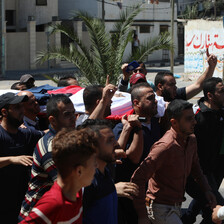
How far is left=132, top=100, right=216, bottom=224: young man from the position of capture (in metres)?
4.68

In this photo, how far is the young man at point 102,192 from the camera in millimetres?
3758

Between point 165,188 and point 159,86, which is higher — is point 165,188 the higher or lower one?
the lower one

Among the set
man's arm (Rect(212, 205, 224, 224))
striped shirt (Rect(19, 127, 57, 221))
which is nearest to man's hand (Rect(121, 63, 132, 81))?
man's arm (Rect(212, 205, 224, 224))

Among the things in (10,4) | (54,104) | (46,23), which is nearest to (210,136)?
(54,104)

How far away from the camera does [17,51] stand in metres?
33.1

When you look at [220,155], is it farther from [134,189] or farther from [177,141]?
[134,189]

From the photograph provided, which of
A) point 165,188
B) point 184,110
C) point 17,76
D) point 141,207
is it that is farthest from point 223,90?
point 17,76

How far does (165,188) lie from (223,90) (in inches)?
75.8

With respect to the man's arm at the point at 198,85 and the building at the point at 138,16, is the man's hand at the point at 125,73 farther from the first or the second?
the building at the point at 138,16

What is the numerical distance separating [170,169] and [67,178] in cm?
181

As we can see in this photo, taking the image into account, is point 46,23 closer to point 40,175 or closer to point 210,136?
point 210,136

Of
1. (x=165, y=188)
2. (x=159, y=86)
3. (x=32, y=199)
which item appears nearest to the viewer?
(x=32, y=199)

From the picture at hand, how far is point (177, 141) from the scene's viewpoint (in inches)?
192

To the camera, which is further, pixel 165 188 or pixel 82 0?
pixel 82 0
